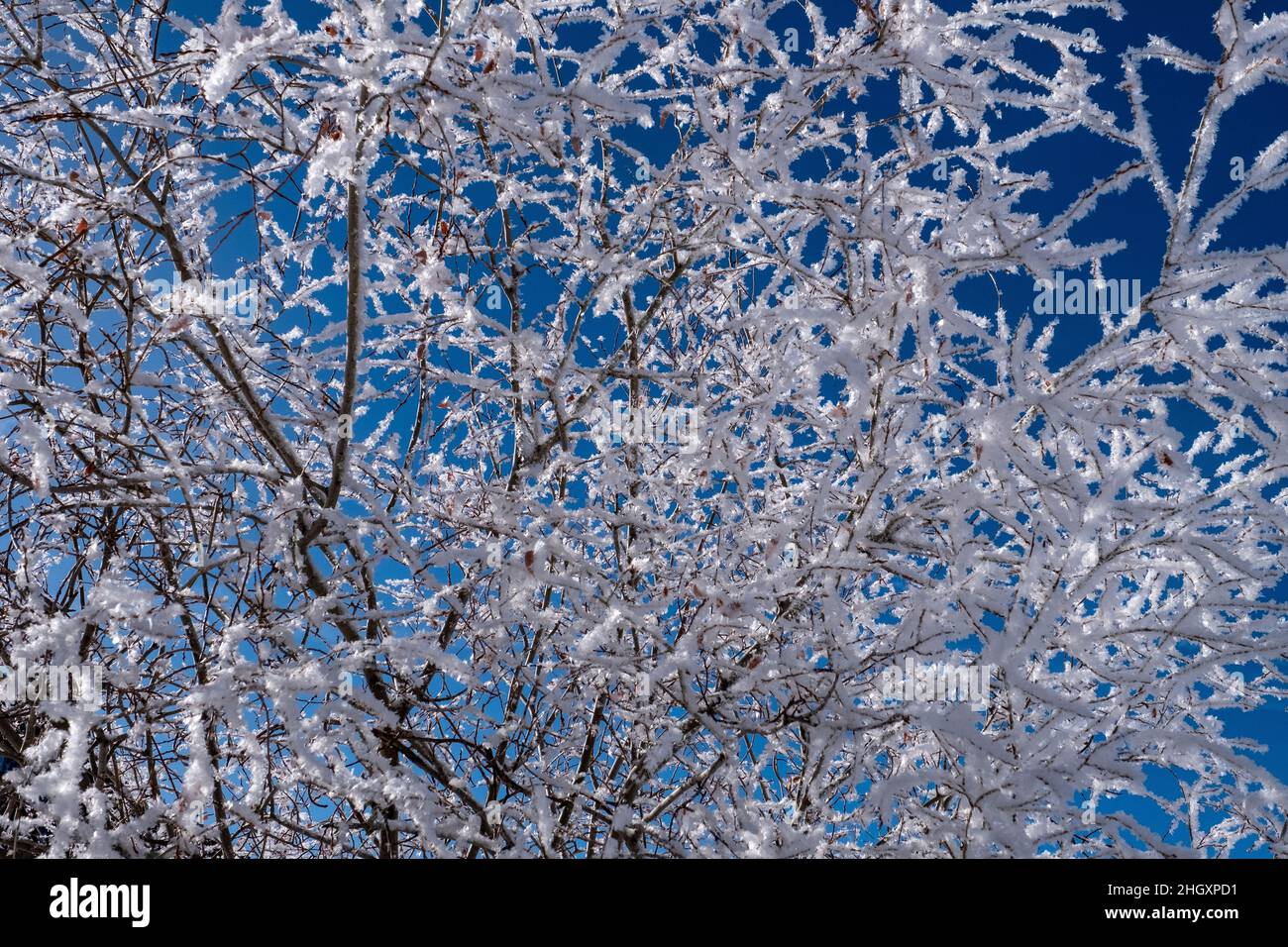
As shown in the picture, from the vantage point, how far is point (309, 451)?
3844 mm

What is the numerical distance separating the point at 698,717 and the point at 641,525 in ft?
2.30

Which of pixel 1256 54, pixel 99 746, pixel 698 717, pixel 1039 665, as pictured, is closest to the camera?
pixel 1256 54

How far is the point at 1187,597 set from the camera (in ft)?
11.2

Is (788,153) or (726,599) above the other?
(788,153)

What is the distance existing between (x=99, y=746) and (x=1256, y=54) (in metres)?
3.87

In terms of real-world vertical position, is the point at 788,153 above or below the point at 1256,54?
above

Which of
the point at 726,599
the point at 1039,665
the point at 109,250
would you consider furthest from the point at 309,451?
the point at 1039,665
